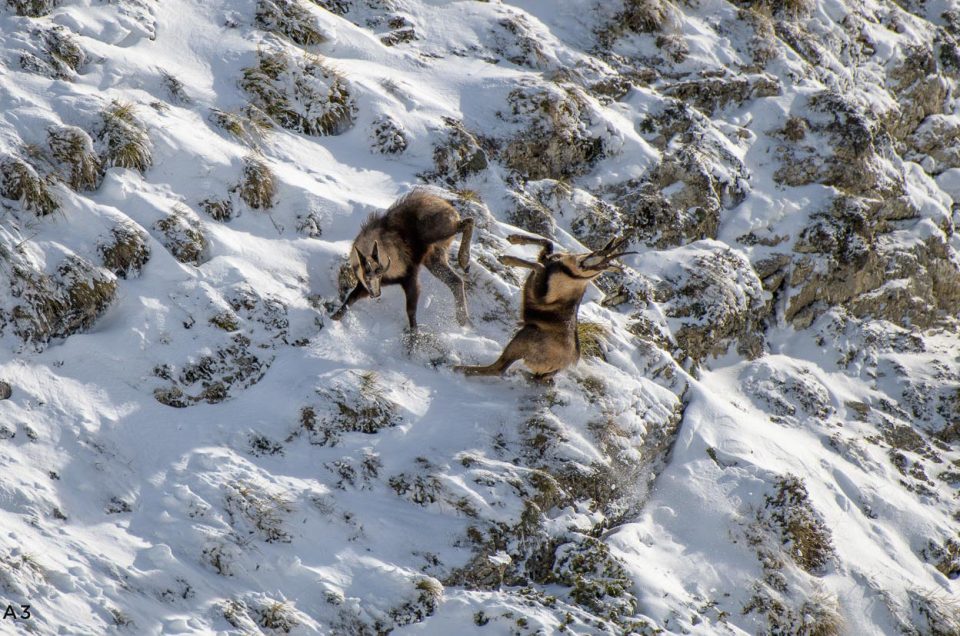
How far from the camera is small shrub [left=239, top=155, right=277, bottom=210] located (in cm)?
628

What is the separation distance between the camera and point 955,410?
7707 mm

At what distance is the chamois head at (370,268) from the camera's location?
18.8ft

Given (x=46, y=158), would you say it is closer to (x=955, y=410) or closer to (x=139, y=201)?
(x=139, y=201)

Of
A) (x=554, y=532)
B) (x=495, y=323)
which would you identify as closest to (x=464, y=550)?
(x=554, y=532)

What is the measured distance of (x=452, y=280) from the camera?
20.4ft

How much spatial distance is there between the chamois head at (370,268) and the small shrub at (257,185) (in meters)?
1.05

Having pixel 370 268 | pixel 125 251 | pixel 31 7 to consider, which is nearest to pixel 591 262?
pixel 370 268

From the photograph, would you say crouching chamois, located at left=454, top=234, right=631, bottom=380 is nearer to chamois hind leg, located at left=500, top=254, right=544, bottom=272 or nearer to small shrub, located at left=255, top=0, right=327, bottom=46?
chamois hind leg, located at left=500, top=254, right=544, bottom=272

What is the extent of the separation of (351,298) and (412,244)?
2.08ft

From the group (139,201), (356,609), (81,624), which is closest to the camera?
(81,624)

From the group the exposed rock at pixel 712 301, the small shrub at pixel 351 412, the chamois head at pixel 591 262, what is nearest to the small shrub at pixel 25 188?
the small shrub at pixel 351 412

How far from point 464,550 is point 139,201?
3488 mm

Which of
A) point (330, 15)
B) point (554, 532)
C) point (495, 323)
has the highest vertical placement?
point (330, 15)

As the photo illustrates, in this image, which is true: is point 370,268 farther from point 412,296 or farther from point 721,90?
point 721,90
